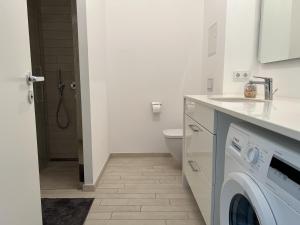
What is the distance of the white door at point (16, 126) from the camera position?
3.18ft

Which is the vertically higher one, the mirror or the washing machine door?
the mirror

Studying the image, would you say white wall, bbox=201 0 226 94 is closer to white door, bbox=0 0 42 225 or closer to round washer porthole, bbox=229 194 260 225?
round washer porthole, bbox=229 194 260 225

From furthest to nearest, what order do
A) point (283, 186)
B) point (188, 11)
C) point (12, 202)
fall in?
point (188, 11)
point (12, 202)
point (283, 186)

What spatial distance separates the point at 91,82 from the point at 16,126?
1.12 metres

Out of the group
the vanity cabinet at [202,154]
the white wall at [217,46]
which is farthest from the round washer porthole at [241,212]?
the white wall at [217,46]

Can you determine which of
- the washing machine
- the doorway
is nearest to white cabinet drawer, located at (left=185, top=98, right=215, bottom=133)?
the washing machine

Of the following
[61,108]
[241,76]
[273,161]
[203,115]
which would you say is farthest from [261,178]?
[61,108]

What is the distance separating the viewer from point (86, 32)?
2006 millimetres

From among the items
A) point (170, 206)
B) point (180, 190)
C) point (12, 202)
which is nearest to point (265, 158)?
point (12, 202)

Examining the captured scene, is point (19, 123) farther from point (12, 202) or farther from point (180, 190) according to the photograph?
point (180, 190)

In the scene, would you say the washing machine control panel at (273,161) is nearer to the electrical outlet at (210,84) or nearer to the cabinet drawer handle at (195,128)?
the cabinet drawer handle at (195,128)

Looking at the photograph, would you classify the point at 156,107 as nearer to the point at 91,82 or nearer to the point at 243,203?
the point at 91,82

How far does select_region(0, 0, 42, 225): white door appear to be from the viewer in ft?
3.18

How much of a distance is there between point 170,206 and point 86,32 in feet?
5.36
